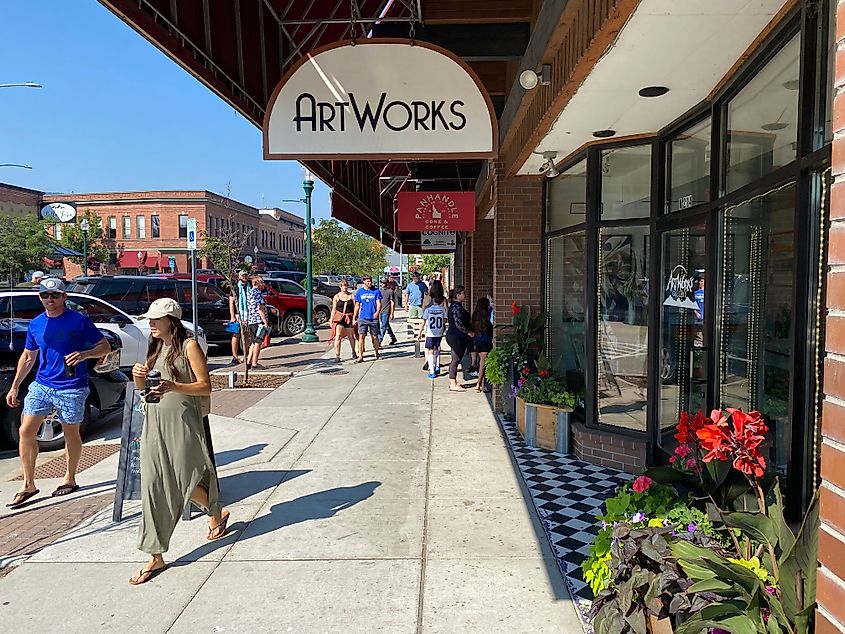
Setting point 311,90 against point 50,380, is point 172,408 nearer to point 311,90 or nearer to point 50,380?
point 50,380

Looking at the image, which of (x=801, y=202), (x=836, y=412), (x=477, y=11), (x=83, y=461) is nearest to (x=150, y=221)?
(x=83, y=461)

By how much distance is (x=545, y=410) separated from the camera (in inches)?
247

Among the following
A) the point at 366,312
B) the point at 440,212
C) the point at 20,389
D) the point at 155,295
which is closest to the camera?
the point at 20,389

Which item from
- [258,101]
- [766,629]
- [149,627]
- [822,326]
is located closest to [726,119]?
[822,326]

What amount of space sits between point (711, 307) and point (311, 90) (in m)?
3.12

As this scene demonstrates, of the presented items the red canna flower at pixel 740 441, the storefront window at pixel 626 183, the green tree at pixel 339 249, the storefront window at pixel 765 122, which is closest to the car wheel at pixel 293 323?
the storefront window at pixel 626 183

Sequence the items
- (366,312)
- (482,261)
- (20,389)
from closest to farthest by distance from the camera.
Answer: (20,389) < (366,312) < (482,261)

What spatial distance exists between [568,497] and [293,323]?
564 inches

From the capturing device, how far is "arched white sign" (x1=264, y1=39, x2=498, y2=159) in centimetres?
444

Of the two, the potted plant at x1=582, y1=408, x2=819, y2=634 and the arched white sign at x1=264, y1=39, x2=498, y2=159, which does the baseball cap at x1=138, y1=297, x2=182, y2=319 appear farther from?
the potted plant at x1=582, y1=408, x2=819, y2=634

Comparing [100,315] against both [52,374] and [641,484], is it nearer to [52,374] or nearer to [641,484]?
[52,374]

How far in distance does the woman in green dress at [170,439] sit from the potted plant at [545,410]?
A: 10.7 ft

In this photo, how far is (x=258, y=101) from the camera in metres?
5.32

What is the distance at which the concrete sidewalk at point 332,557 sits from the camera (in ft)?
10.8
